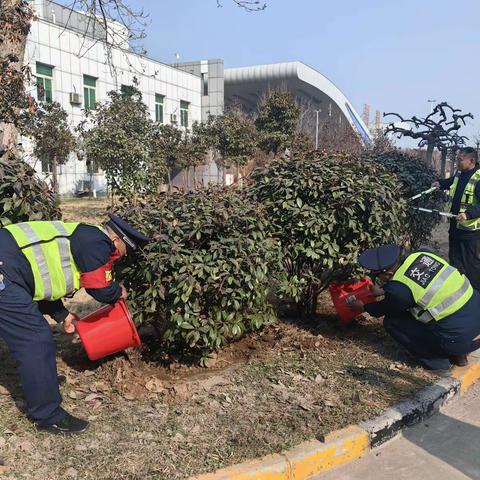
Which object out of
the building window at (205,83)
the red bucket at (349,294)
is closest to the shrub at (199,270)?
the red bucket at (349,294)

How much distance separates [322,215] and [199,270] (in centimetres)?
147

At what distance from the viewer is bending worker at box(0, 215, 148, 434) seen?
2928 mm

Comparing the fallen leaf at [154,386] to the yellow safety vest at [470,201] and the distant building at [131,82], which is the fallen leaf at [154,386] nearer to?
the yellow safety vest at [470,201]

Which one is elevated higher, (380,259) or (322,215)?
(322,215)

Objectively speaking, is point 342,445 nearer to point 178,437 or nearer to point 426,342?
point 178,437

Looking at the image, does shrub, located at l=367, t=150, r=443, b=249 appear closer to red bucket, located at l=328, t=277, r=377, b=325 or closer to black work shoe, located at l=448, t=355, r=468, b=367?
red bucket, located at l=328, t=277, r=377, b=325

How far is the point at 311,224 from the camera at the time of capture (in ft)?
14.5

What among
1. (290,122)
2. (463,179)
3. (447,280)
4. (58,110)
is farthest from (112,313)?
(58,110)

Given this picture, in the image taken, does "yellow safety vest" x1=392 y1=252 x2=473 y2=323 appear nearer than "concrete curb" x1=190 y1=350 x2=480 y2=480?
No

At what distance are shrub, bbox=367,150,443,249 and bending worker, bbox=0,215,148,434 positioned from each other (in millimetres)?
4265

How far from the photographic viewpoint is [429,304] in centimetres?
401

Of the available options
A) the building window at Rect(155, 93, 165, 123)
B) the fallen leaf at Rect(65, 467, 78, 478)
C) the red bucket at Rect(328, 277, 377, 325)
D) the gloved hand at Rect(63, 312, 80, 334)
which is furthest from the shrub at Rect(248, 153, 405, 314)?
the building window at Rect(155, 93, 165, 123)

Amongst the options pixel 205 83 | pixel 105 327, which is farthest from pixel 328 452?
pixel 205 83

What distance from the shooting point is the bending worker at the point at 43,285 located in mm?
2928
